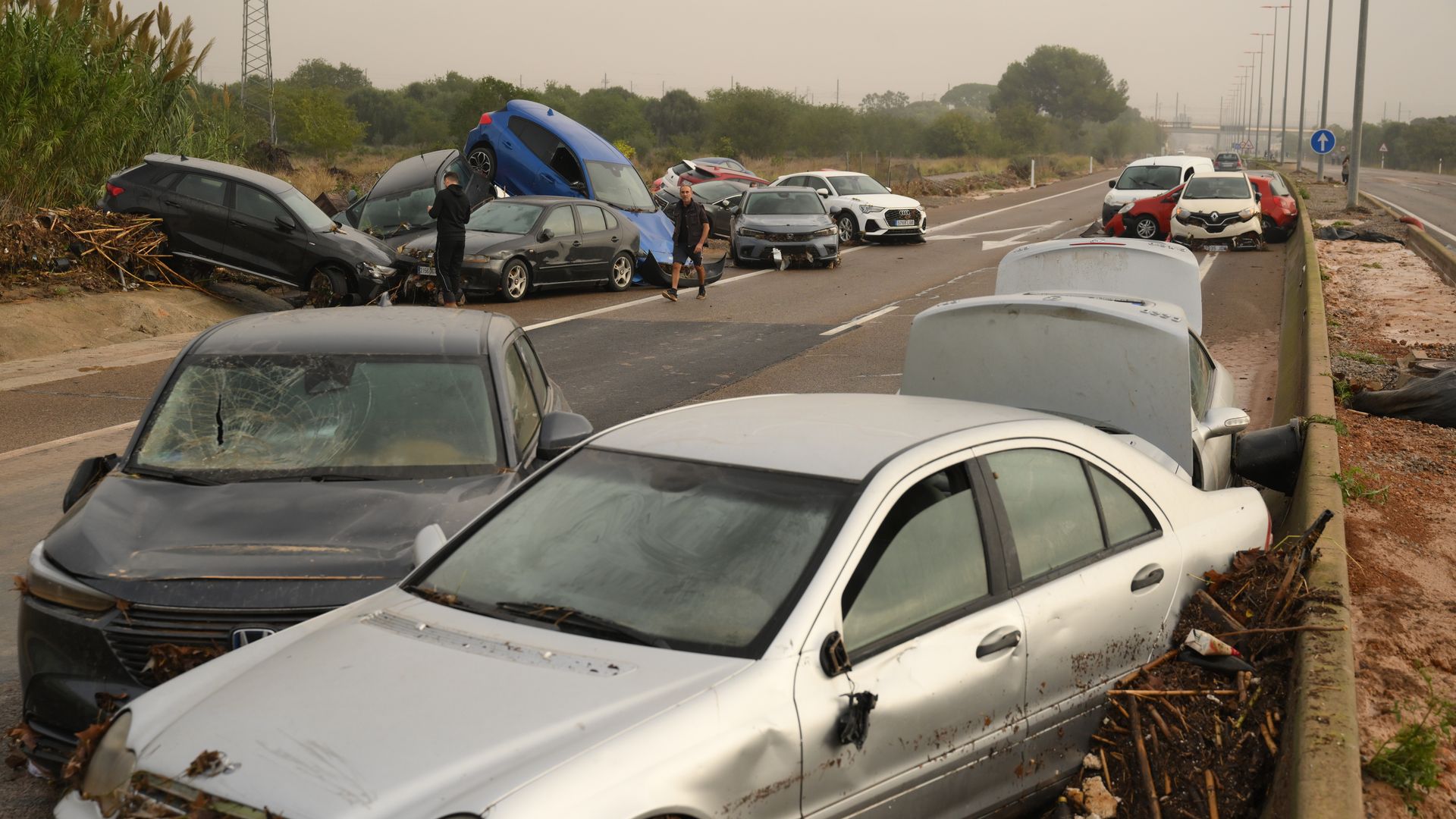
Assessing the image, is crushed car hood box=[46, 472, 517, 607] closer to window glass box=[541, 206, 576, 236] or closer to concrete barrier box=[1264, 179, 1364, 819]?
concrete barrier box=[1264, 179, 1364, 819]

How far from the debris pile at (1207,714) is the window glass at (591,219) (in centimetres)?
1626

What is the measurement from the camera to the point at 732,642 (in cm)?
348

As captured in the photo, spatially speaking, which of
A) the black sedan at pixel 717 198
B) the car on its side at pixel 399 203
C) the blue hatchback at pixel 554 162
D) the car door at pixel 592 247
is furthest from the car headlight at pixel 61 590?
the black sedan at pixel 717 198

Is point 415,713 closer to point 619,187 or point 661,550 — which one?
point 661,550

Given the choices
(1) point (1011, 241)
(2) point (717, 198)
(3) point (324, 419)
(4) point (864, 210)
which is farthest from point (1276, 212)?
(3) point (324, 419)

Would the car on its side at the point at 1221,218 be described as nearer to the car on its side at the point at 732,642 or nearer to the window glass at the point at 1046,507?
the car on its side at the point at 732,642

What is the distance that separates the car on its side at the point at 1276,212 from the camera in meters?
28.3

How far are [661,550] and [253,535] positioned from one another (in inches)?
74.4

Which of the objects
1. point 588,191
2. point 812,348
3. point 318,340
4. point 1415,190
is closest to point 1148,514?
point 318,340

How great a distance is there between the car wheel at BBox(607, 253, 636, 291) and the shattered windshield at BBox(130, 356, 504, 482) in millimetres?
14992

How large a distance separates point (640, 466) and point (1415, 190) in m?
63.6

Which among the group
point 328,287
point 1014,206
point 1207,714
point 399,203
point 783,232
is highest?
point 399,203

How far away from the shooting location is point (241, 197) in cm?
1742

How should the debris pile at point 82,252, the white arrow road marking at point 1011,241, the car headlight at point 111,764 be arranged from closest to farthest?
the car headlight at point 111,764 → the debris pile at point 82,252 → the white arrow road marking at point 1011,241
